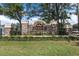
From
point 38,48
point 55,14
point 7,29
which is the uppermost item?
point 55,14

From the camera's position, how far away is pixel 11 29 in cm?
288

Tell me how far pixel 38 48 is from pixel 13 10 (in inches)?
24.3

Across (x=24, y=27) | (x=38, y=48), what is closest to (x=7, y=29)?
(x=24, y=27)

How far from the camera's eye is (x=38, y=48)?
2.83 m

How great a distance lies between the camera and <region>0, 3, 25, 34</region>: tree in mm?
2865

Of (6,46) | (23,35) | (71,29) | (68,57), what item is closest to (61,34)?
(71,29)

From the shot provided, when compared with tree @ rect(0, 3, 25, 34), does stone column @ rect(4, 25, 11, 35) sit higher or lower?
lower

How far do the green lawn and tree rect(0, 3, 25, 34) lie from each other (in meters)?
0.35

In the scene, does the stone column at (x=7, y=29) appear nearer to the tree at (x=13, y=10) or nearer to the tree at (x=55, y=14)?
the tree at (x=13, y=10)

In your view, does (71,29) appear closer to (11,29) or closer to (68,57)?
(68,57)

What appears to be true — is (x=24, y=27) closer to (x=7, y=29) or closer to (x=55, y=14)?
(x=7, y=29)

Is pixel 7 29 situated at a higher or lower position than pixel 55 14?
lower

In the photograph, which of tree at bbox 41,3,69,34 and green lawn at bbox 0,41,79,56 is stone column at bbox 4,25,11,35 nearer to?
green lawn at bbox 0,41,79,56

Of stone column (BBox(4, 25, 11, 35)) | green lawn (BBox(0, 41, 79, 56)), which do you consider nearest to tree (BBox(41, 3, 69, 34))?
green lawn (BBox(0, 41, 79, 56))
